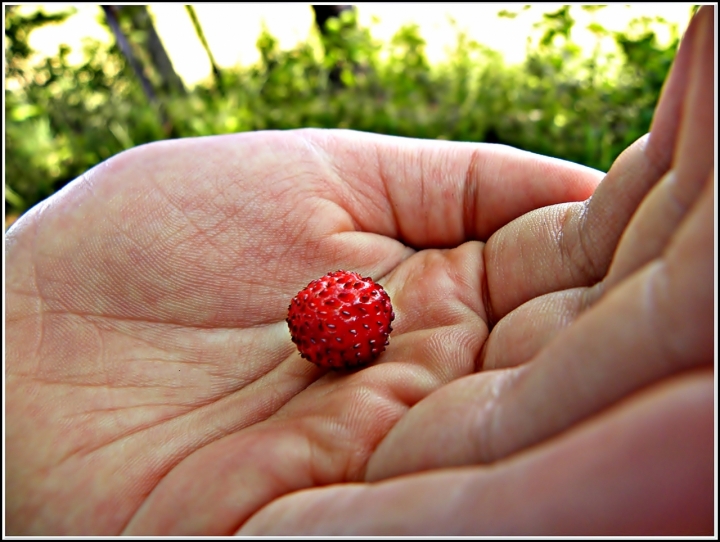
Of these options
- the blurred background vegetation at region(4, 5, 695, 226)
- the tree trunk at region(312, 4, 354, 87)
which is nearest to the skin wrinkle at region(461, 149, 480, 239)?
A: the blurred background vegetation at region(4, 5, 695, 226)

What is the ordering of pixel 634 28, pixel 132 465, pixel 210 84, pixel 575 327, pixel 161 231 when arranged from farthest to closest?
pixel 210 84, pixel 634 28, pixel 161 231, pixel 132 465, pixel 575 327

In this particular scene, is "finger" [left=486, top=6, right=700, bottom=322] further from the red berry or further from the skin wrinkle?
the red berry

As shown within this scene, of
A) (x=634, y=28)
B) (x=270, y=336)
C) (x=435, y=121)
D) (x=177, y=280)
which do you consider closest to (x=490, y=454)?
(x=270, y=336)

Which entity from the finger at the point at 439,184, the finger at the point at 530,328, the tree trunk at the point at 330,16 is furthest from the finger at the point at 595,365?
the tree trunk at the point at 330,16

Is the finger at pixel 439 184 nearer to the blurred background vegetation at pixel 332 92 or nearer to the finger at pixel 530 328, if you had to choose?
the finger at pixel 530 328

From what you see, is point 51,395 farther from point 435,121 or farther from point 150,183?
point 435,121

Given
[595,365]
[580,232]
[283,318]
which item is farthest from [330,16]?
[595,365]
